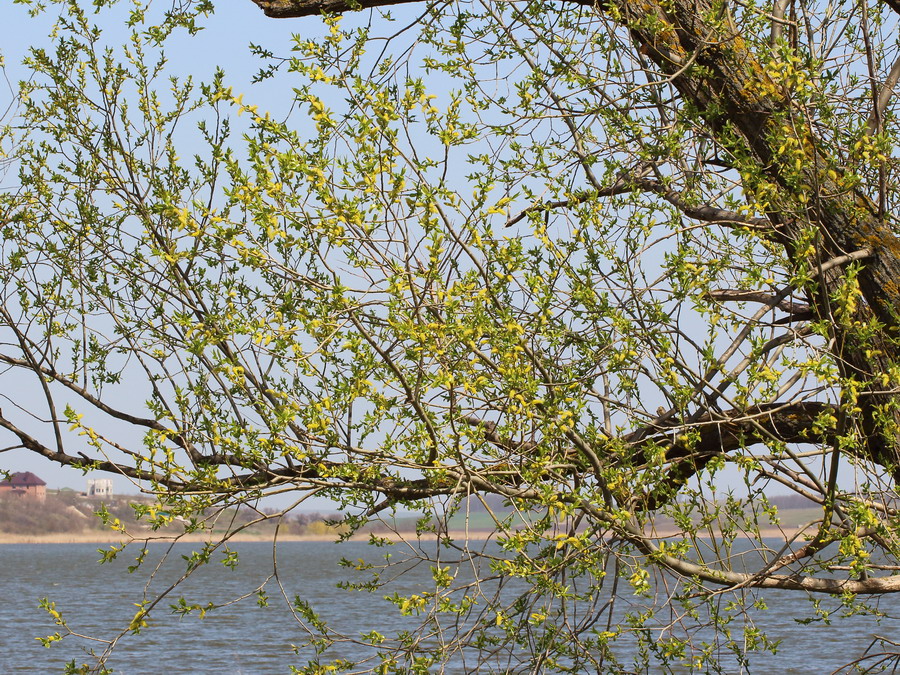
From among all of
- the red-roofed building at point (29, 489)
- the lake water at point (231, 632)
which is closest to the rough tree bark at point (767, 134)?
the lake water at point (231, 632)

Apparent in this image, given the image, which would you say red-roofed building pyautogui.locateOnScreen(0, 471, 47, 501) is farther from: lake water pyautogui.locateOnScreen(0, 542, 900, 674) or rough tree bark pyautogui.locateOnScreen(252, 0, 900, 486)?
rough tree bark pyautogui.locateOnScreen(252, 0, 900, 486)

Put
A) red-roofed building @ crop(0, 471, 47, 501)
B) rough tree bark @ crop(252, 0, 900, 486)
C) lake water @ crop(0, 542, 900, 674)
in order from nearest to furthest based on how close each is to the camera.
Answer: rough tree bark @ crop(252, 0, 900, 486) → lake water @ crop(0, 542, 900, 674) → red-roofed building @ crop(0, 471, 47, 501)

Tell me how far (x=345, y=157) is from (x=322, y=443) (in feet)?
3.84

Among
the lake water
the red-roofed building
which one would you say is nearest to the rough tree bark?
the lake water

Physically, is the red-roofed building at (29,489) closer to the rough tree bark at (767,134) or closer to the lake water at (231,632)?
the lake water at (231,632)

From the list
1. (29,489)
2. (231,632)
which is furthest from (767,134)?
(29,489)

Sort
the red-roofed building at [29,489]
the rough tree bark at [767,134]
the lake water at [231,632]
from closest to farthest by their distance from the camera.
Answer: the rough tree bark at [767,134] < the lake water at [231,632] < the red-roofed building at [29,489]

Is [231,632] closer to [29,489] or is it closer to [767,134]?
[767,134]

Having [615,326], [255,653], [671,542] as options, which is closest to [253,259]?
[615,326]

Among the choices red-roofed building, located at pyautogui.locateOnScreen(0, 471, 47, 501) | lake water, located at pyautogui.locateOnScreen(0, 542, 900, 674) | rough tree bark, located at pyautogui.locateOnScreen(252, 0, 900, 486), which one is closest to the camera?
rough tree bark, located at pyautogui.locateOnScreen(252, 0, 900, 486)

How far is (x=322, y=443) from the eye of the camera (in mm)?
4414

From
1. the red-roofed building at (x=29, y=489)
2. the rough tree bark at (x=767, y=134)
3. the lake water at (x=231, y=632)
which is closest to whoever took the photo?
the rough tree bark at (x=767, y=134)

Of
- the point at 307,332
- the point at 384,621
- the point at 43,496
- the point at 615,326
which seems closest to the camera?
the point at 307,332

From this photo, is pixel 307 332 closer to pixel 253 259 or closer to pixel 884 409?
pixel 253 259
